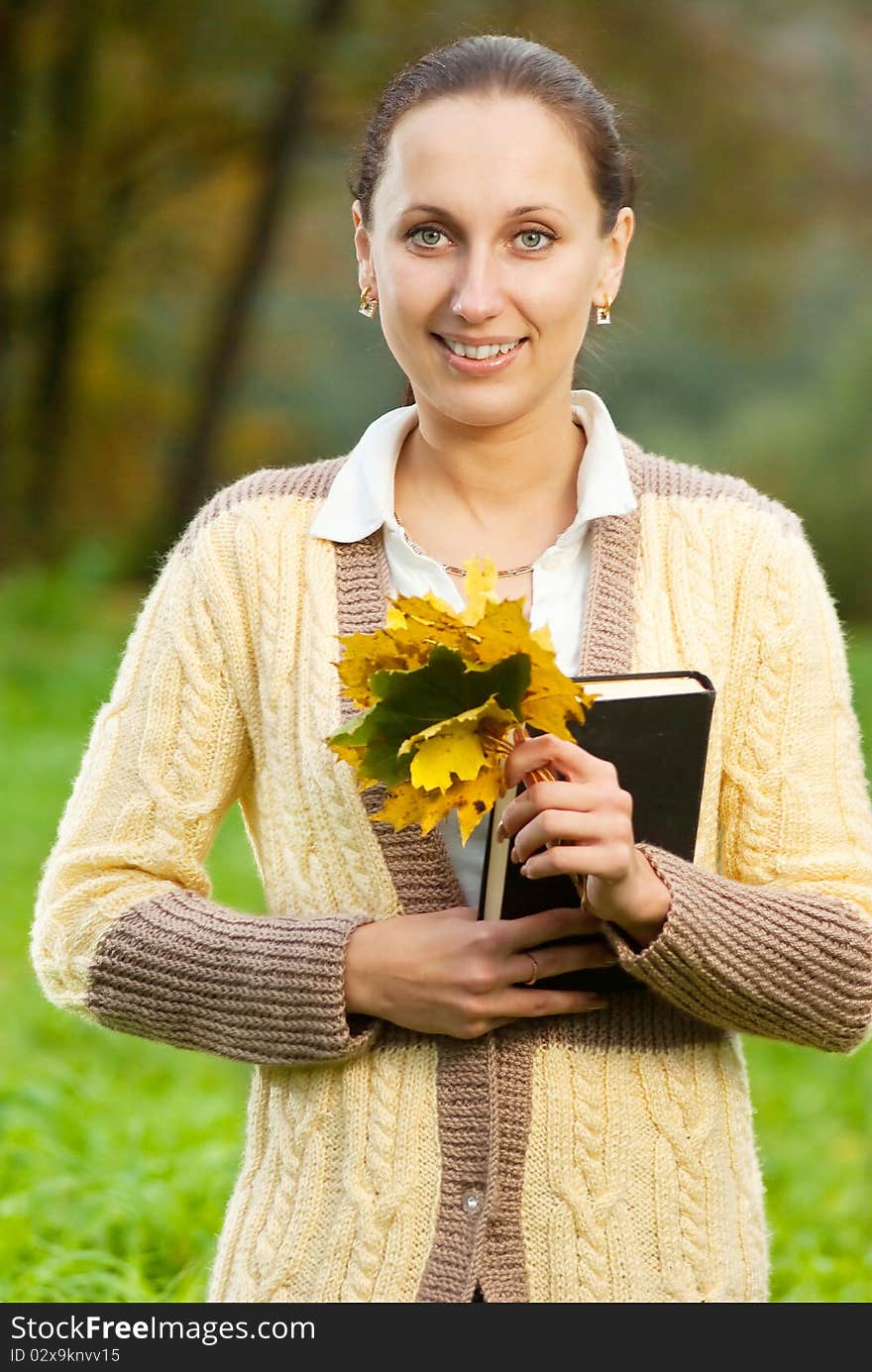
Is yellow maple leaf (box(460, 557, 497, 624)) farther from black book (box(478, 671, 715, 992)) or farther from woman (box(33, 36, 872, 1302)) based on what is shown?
woman (box(33, 36, 872, 1302))

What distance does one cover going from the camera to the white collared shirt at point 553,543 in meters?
1.91

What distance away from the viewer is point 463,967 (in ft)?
5.72

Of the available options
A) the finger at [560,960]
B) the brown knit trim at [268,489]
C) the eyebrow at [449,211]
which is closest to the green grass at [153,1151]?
the finger at [560,960]

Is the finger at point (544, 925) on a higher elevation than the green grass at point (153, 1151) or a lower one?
higher

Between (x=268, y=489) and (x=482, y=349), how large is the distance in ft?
1.07

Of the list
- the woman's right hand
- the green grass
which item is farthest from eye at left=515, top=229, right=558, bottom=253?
the green grass

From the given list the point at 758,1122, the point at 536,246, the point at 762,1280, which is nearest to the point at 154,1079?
the point at 758,1122

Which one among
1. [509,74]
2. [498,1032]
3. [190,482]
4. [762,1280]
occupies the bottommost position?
[762,1280]

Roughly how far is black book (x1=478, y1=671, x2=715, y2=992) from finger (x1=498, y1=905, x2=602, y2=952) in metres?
0.02

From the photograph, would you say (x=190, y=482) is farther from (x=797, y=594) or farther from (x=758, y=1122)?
(x=797, y=594)

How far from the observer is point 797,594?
1906 millimetres

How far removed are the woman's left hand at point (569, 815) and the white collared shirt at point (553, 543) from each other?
0.26 metres

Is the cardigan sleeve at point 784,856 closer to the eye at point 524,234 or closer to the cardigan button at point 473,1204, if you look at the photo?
the cardigan button at point 473,1204

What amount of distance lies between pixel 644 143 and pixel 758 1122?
2807 mm
